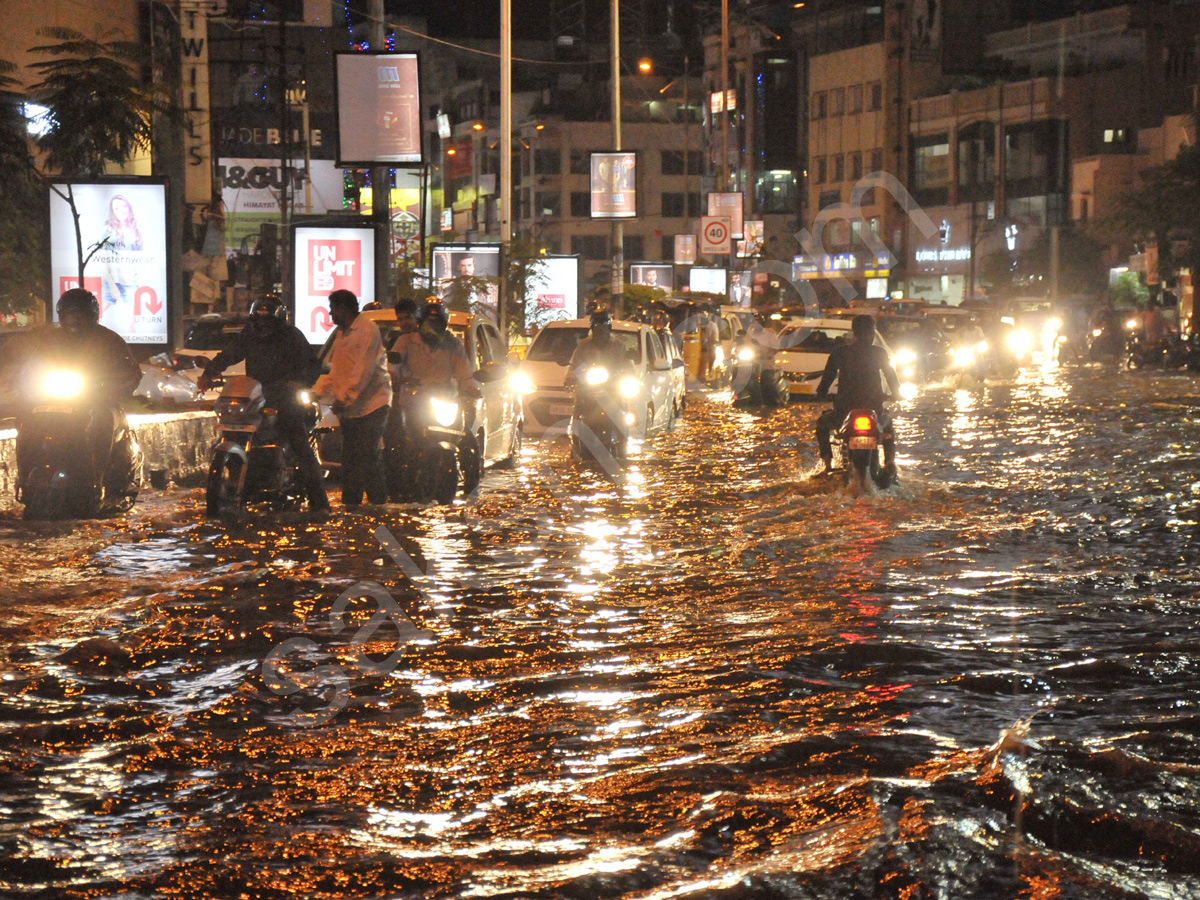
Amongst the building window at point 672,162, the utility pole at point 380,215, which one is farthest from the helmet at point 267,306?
the building window at point 672,162

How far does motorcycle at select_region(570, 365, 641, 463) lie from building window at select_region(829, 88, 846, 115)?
8452cm

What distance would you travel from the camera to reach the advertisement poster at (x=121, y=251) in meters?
18.5

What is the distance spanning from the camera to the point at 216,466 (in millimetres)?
11664

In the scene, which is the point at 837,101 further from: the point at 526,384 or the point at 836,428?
the point at 836,428

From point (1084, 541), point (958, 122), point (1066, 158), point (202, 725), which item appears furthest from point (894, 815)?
point (958, 122)

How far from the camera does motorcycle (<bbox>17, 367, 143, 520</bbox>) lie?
1166 cm

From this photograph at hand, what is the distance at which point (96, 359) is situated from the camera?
11852 millimetres

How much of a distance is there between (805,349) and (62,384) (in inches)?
770

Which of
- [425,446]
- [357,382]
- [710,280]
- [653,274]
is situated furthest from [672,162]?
[357,382]

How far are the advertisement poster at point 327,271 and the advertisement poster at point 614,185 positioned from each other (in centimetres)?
1735

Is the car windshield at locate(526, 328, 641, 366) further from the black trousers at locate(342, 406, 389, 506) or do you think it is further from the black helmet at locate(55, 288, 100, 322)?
the black helmet at locate(55, 288, 100, 322)

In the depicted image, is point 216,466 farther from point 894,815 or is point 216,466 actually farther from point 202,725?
point 894,815

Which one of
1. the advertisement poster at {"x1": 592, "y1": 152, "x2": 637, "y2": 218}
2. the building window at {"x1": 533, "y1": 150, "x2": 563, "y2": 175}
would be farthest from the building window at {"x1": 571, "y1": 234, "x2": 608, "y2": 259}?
the advertisement poster at {"x1": 592, "y1": 152, "x2": 637, "y2": 218}

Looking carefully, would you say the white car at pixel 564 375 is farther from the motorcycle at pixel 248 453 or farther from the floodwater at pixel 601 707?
the motorcycle at pixel 248 453
